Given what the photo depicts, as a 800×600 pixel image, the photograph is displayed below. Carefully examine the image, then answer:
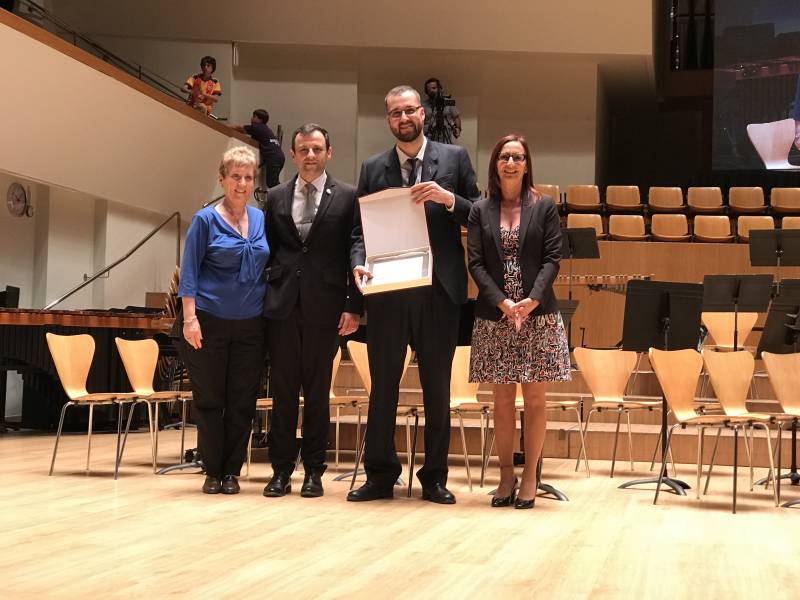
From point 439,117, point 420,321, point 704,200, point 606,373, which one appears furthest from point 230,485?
point 439,117

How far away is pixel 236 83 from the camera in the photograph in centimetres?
1377

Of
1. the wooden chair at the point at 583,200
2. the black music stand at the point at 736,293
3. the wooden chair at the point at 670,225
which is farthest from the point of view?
the wooden chair at the point at 583,200

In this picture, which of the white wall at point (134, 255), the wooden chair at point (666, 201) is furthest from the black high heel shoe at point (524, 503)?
the white wall at point (134, 255)

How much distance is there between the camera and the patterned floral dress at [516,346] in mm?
4031

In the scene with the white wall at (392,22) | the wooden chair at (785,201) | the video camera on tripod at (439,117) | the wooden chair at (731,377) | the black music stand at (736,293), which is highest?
the white wall at (392,22)

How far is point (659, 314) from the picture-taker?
525 centimetres

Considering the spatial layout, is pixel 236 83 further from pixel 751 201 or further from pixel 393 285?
pixel 393 285

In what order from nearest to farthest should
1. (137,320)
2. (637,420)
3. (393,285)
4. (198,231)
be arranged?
(393,285)
(198,231)
(637,420)
(137,320)

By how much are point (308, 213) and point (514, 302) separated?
0.99 m

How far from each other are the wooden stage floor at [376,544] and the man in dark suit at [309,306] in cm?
24

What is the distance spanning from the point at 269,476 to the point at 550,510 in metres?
1.59

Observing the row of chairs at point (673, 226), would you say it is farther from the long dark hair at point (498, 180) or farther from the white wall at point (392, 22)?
the long dark hair at point (498, 180)

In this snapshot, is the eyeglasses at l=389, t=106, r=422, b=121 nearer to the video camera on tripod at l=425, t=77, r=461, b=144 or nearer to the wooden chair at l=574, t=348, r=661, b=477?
the wooden chair at l=574, t=348, r=661, b=477

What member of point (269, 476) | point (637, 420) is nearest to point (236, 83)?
point (637, 420)
